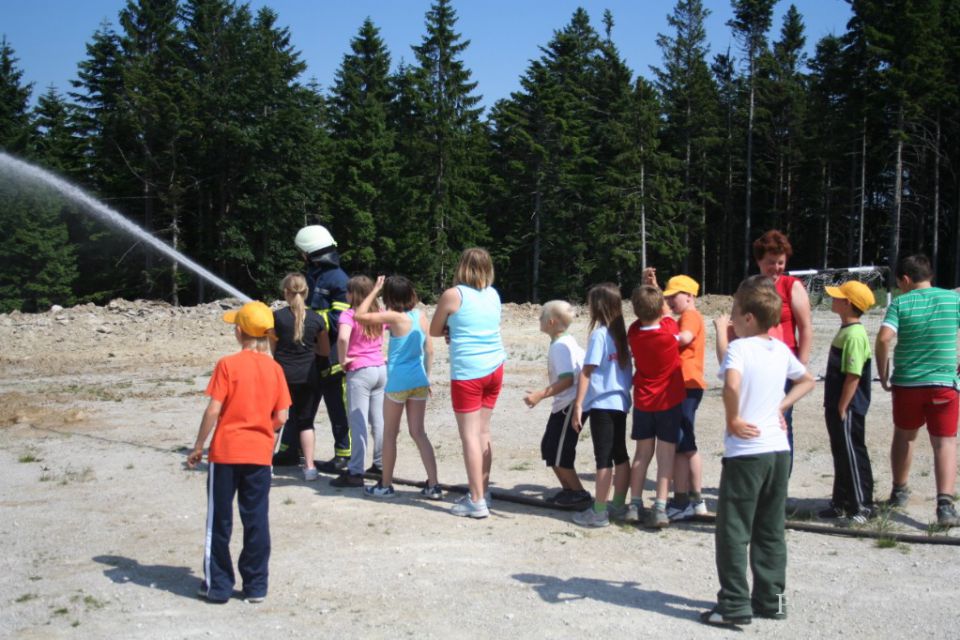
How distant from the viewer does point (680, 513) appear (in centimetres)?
644

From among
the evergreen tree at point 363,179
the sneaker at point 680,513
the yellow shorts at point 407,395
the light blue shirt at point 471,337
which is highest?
the evergreen tree at point 363,179

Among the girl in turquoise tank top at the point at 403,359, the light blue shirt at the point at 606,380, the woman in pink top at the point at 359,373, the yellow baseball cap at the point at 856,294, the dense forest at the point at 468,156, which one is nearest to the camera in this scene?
the light blue shirt at the point at 606,380

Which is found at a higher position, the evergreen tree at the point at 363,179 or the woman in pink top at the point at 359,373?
the evergreen tree at the point at 363,179

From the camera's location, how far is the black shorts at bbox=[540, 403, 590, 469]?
6.64 metres

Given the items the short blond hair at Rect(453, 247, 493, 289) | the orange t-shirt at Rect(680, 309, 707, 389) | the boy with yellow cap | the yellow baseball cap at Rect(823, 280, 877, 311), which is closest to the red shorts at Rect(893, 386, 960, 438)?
the boy with yellow cap

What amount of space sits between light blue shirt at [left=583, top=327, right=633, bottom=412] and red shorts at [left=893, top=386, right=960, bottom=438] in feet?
7.09

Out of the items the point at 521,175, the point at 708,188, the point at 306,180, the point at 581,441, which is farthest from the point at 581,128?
the point at 581,441

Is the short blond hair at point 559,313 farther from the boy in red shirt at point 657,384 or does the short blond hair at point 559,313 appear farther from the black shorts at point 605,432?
the black shorts at point 605,432

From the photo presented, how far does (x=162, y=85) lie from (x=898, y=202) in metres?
37.7

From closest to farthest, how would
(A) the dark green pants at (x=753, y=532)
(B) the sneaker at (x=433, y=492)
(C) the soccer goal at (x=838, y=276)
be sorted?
(A) the dark green pants at (x=753, y=532), (B) the sneaker at (x=433, y=492), (C) the soccer goal at (x=838, y=276)

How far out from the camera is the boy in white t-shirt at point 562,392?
6.55 metres

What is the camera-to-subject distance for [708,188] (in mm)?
56812

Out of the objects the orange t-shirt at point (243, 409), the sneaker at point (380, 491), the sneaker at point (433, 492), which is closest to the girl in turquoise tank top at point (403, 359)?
the sneaker at point (433, 492)

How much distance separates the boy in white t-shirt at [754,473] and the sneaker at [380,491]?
3.30 m
